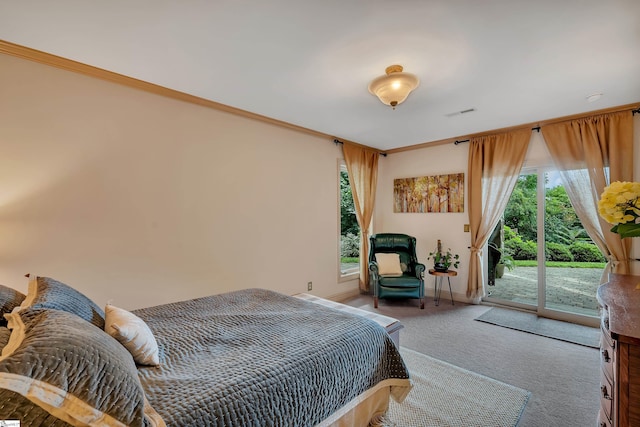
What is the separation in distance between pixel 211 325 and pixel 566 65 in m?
3.38

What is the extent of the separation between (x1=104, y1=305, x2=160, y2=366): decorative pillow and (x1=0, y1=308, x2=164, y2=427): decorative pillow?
0.31 metres

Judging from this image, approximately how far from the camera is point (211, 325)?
1750 mm

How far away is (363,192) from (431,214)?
1230mm

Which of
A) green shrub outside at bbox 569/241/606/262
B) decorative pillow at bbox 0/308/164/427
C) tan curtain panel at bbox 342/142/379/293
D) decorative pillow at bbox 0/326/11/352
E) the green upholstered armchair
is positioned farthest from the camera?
tan curtain panel at bbox 342/142/379/293

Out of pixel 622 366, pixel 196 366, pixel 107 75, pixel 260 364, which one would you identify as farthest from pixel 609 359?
pixel 107 75

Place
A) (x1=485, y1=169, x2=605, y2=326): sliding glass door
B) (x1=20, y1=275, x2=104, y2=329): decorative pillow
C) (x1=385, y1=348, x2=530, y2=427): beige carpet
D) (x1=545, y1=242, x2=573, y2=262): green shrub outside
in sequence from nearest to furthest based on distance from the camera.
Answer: (x1=20, y1=275, x2=104, y2=329): decorative pillow
(x1=385, y1=348, x2=530, y2=427): beige carpet
(x1=485, y1=169, x2=605, y2=326): sliding glass door
(x1=545, y1=242, x2=573, y2=262): green shrub outside

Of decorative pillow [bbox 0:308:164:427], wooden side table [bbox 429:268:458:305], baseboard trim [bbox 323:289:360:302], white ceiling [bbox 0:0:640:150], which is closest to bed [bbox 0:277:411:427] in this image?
decorative pillow [bbox 0:308:164:427]

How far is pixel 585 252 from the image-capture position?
351cm

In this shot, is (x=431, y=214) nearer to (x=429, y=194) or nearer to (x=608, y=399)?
(x=429, y=194)

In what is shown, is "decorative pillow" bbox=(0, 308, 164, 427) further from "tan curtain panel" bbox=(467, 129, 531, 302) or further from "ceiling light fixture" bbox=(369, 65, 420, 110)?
"tan curtain panel" bbox=(467, 129, 531, 302)

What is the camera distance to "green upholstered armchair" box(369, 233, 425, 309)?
13.1 ft

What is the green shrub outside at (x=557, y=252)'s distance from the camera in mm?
3645

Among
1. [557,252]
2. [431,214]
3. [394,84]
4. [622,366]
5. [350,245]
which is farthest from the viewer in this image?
[350,245]

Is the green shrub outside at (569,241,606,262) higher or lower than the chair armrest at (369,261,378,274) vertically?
higher
